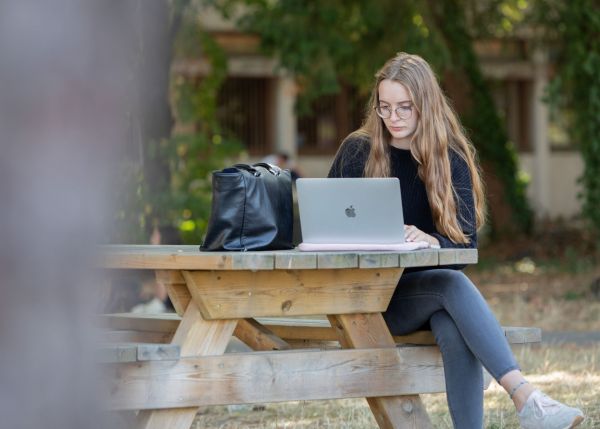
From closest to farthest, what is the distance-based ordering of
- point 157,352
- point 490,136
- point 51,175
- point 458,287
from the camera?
point 51,175 → point 157,352 → point 458,287 → point 490,136

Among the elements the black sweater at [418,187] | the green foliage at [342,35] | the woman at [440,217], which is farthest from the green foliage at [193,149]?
the woman at [440,217]

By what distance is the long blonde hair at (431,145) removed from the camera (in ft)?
16.3

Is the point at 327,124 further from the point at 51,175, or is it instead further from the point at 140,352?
the point at 51,175

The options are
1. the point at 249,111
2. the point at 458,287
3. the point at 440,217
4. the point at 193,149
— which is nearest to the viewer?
the point at 458,287

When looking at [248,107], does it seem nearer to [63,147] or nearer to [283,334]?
[283,334]

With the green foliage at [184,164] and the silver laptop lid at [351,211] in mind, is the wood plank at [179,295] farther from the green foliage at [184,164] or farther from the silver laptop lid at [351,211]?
the green foliage at [184,164]

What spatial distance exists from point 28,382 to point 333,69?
1218 cm

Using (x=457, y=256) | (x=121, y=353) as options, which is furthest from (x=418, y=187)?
(x=121, y=353)

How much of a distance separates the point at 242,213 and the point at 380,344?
0.73m

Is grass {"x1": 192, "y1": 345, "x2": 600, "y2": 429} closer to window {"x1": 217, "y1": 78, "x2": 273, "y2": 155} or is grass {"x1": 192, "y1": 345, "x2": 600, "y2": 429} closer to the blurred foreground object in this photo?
the blurred foreground object

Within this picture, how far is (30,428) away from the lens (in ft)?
6.27

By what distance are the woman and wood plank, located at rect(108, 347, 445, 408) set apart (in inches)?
6.4

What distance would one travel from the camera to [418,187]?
Answer: 5.13 m

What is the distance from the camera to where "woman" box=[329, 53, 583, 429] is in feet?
15.0
